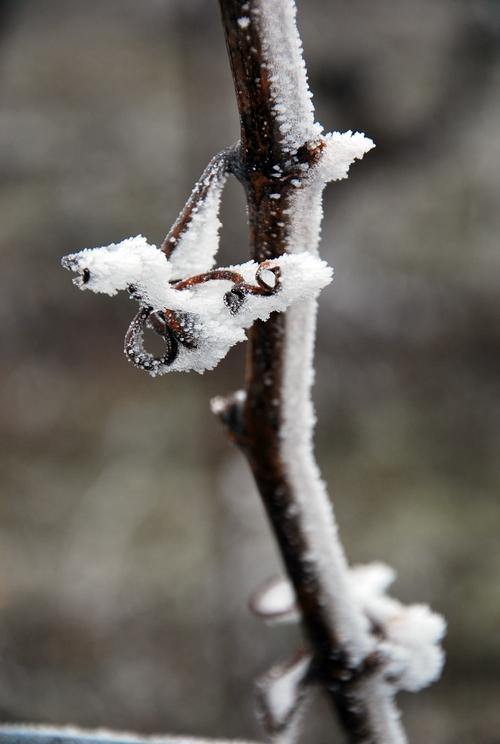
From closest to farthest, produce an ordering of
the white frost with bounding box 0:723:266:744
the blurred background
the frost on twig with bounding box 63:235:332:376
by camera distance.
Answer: the frost on twig with bounding box 63:235:332:376
the white frost with bounding box 0:723:266:744
the blurred background

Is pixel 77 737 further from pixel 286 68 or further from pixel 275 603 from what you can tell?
pixel 286 68

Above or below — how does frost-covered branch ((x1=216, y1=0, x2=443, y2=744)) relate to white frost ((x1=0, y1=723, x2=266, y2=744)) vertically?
above

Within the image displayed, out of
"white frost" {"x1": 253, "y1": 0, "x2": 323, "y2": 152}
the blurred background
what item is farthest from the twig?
the blurred background

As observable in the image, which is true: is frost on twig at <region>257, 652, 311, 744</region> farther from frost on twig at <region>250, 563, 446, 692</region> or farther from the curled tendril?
the curled tendril

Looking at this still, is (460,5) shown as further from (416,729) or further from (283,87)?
(416,729)

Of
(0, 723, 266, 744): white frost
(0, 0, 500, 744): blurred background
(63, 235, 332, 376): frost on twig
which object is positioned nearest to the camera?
(63, 235, 332, 376): frost on twig

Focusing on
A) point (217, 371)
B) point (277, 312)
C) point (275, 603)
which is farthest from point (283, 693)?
point (217, 371)

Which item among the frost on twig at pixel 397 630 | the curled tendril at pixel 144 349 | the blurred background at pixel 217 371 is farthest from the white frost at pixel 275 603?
the blurred background at pixel 217 371

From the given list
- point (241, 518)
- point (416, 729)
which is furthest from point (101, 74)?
point (416, 729)
